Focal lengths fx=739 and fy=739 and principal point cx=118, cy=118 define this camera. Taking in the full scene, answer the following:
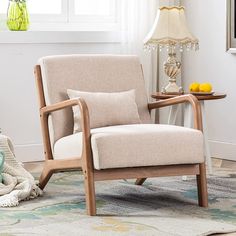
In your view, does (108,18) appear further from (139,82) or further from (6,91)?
(139,82)

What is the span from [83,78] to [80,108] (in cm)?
66

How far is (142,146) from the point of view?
352cm

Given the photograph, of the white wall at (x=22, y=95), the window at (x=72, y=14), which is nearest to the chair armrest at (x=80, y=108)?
the white wall at (x=22, y=95)

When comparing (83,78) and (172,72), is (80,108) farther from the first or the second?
(172,72)

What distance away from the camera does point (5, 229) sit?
3.23 meters

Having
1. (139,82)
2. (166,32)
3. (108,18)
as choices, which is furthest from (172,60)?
(108,18)

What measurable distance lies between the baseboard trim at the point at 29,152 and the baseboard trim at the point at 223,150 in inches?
49.7

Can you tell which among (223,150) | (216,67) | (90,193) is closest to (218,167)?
(223,150)

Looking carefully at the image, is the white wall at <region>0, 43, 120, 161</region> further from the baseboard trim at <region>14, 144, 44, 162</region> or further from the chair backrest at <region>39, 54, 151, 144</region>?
the chair backrest at <region>39, 54, 151, 144</region>

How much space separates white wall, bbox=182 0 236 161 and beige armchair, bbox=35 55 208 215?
1.21m

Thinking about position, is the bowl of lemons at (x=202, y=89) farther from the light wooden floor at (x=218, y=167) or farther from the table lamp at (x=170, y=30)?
the light wooden floor at (x=218, y=167)

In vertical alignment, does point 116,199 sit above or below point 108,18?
below

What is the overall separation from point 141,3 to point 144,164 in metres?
2.17

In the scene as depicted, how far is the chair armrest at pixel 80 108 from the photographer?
11.4ft
